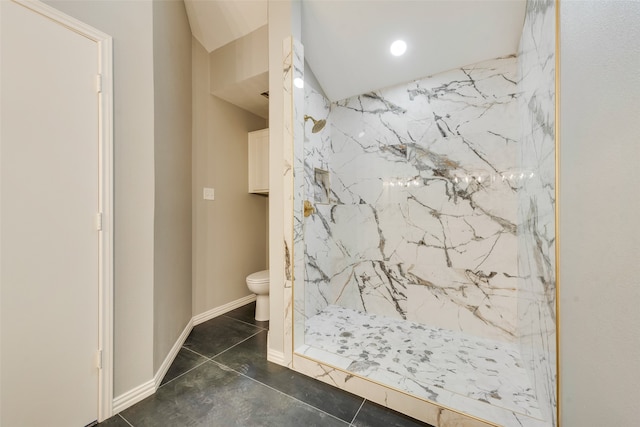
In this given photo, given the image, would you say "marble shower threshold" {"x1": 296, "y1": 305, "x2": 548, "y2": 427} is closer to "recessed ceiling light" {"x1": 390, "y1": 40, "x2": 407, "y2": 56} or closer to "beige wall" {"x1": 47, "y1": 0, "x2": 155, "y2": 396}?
"beige wall" {"x1": 47, "y1": 0, "x2": 155, "y2": 396}

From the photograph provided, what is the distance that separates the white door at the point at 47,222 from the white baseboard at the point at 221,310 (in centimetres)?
123

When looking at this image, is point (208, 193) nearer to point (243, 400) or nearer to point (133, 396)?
point (133, 396)

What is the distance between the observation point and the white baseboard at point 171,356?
155 cm

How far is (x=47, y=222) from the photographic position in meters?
1.12

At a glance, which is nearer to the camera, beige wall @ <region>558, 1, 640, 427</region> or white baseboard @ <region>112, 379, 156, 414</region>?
beige wall @ <region>558, 1, 640, 427</region>

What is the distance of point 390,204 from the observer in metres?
2.47

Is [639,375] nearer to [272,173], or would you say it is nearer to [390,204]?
[272,173]

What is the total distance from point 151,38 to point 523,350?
10.6 feet

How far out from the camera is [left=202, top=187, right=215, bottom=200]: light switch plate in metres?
2.56

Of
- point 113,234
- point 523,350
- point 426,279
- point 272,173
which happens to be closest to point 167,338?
point 113,234

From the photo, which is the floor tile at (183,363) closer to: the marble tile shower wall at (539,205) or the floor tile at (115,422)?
the floor tile at (115,422)

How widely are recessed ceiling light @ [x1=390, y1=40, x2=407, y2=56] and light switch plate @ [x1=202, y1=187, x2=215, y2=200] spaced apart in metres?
2.21

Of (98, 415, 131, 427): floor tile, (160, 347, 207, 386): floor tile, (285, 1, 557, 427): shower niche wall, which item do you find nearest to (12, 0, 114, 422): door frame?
(98, 415, 131, 427): floor tile

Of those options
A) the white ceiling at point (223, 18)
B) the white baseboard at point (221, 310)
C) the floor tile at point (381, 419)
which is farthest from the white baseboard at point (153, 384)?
the white ceiling at point (223, 18)
